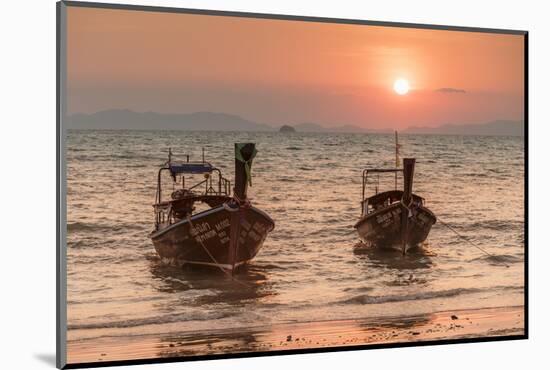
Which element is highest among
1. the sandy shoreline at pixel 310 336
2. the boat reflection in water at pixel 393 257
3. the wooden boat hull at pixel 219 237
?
the wooden boat hull at pixel 219 237

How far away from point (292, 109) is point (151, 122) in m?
0.98

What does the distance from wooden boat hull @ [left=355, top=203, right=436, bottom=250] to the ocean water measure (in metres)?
0.07

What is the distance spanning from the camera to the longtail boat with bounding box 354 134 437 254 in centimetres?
770

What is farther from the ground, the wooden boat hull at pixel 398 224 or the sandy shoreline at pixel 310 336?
the wooden boat hull at pixel 398 224

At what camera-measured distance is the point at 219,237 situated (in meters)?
7.30

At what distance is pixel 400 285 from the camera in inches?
303

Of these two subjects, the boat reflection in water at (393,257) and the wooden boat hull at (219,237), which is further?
the boat reflection in water at (393,257)

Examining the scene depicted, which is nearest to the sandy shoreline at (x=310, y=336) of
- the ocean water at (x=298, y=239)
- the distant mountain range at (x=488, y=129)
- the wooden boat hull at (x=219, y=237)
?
the ocean water at (x=298, y=239)

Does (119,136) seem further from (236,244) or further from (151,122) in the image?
(236,244)

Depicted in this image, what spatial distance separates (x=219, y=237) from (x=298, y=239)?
533 millimetres

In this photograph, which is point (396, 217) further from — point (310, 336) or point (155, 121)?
point (155, 121)

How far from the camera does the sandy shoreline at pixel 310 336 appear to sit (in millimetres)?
6879

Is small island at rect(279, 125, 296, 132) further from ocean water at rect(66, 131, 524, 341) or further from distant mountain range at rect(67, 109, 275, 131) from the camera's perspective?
distant mountain range at rect(67, 109, 275, 131)

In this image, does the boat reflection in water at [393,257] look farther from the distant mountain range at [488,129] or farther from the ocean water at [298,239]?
the distant mountain range at [488,129]
